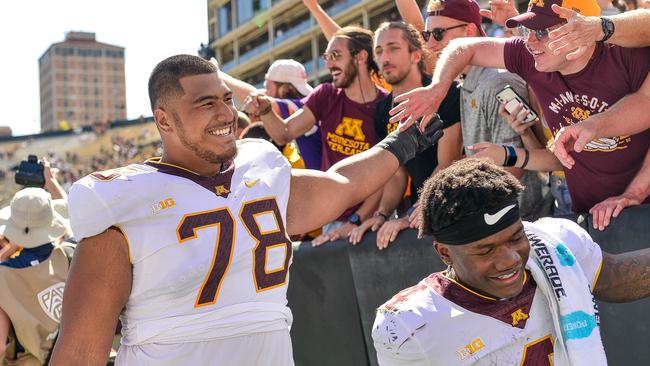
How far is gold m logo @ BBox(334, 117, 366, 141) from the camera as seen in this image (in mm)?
5305

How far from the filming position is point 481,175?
Answer: 8.59ft

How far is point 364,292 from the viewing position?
4.60 meters

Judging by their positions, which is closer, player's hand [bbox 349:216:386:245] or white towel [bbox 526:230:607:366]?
white towel [bbox 526:230:607:366]

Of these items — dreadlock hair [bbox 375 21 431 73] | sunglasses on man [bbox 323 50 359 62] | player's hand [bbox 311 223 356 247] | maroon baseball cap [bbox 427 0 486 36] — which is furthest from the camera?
sunglasses on man [bbox 323 50 359 62]

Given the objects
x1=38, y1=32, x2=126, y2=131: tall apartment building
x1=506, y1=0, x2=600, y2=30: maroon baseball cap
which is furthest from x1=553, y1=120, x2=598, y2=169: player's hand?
x1=38, y1=32, x2=126, y2=131: tall apartment building

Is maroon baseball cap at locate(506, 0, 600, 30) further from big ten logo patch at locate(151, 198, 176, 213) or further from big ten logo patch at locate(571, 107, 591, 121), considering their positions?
big ten logo patch at locate(151, 198, 176, 213)

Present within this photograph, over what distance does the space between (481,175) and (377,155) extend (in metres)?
1.02

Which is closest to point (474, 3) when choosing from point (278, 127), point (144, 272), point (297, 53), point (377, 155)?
point (278, 127)

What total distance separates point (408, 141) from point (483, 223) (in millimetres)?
1150

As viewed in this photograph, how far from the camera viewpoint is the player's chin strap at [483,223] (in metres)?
2.54

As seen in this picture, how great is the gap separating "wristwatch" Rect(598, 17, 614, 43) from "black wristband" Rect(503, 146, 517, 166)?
0.81 meters

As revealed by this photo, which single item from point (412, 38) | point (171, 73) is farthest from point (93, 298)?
point (412, 38)

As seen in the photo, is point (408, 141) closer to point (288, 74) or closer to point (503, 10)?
point (503, 10)

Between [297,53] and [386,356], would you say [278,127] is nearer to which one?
[386,356]
